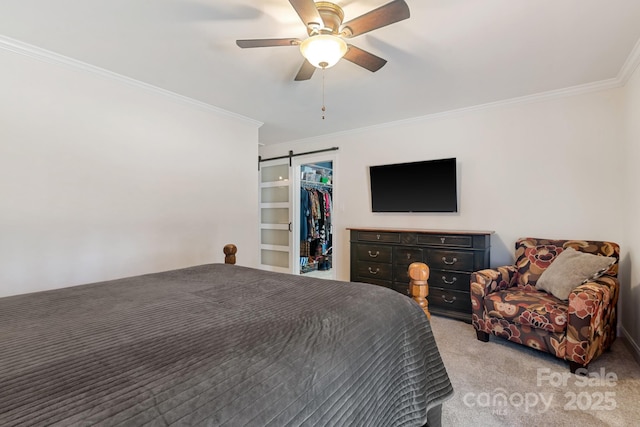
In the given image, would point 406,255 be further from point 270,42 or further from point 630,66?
point 270,42

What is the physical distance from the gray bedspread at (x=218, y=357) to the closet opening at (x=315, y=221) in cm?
367

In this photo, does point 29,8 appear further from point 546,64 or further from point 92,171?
point 546,64

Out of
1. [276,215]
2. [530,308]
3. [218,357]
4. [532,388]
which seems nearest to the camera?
[218,357]

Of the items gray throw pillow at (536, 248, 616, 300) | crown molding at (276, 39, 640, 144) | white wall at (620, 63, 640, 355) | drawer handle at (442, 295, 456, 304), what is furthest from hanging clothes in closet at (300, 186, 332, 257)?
white wall at (620, 63, 640, 355)

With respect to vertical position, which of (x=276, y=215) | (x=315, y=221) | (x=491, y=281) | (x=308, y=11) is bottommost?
(x=491, y=281)

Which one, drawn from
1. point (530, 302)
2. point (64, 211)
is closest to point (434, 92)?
point (530, 302)

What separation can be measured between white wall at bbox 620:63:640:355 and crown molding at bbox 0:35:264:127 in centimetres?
387

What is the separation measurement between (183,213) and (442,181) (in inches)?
116

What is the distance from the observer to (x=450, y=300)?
123 inches

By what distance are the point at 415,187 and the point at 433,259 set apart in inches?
37.5

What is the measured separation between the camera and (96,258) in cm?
255

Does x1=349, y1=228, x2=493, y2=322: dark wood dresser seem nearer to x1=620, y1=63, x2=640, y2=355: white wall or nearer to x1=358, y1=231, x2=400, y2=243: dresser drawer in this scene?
x1=358, y1=231, x2=400, y2=243: dresser drawer

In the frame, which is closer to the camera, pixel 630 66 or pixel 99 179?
pixel 630 66

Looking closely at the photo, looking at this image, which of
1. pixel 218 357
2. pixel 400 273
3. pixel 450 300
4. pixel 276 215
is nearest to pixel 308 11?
pixel 218 357
